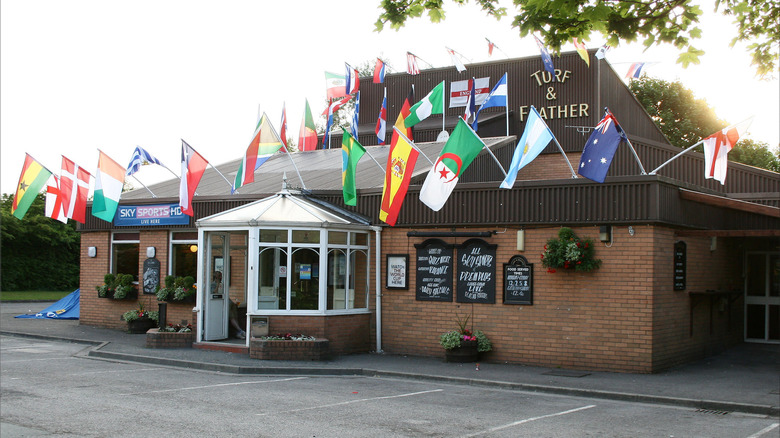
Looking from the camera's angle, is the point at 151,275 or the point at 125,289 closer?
the point at 151,275

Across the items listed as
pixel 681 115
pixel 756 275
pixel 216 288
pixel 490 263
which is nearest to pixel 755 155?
pixel 681 115

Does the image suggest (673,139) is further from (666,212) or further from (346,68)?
(666,212)

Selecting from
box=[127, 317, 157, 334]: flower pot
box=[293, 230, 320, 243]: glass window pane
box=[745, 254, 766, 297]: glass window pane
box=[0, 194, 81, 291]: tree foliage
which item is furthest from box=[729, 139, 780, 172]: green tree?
box=[0, 194, 81, 291]: tree foliage

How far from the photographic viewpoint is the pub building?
14.1 meters

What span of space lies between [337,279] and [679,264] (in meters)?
7.20

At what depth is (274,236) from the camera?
1622 cm

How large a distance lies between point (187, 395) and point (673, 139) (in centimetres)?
3445

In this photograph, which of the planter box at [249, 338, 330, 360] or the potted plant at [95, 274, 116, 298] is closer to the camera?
the planter box at [249, 338, 330, 360]

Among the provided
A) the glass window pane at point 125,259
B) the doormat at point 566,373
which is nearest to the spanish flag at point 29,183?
the glass window pane at point 125,259

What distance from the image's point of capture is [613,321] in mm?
14047

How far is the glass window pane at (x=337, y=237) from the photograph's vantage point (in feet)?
53.8

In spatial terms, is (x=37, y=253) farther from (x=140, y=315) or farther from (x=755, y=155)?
(x=755, y=155)

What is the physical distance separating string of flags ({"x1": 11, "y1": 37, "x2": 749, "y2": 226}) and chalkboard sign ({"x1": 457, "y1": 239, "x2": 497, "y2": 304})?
1.88 meters

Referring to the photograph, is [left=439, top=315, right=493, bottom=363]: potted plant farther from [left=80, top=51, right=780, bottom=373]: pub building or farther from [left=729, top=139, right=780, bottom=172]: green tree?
[left=729, top=139, right=780, bottom=172]: green tree
